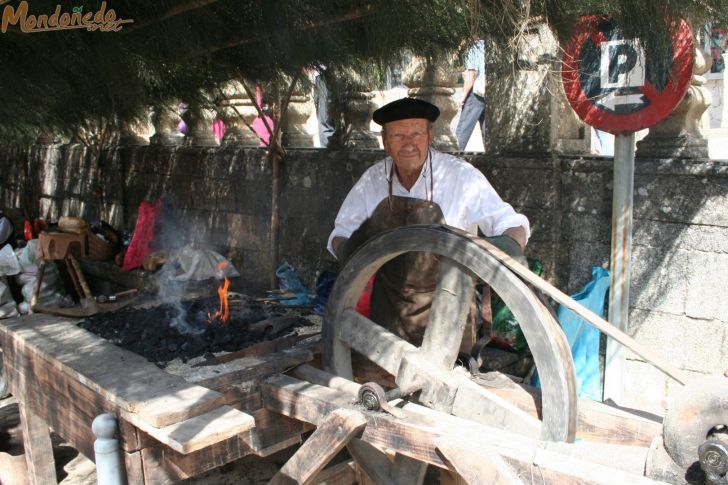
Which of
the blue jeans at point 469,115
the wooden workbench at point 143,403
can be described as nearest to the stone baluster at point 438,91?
the blue jeans at point 469,115

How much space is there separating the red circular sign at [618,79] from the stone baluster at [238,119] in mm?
4063

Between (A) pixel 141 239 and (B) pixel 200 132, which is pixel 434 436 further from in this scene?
(B) pixel 200 132

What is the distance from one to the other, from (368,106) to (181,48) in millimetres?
2577

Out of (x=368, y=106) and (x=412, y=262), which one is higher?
(x=368, y=106)

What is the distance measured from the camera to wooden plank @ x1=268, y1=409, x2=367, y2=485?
2348mm

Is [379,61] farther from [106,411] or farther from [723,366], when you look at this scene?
[723,366]

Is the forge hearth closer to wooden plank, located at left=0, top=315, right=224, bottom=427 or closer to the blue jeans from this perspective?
wooden plank, located at left=0, top=315, right=224, bottom=427

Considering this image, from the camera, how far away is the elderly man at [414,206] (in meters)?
3.08

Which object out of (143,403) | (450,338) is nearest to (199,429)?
(143,403)

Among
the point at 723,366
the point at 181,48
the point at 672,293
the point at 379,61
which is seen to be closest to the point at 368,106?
the point at 379,61

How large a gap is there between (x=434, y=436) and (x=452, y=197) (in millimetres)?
1319

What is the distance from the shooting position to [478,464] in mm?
1959

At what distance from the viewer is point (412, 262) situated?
10.0 ft

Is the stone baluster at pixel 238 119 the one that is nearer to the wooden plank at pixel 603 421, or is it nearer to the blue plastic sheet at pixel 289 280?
the blue plastic sheet at pixel 289 280
